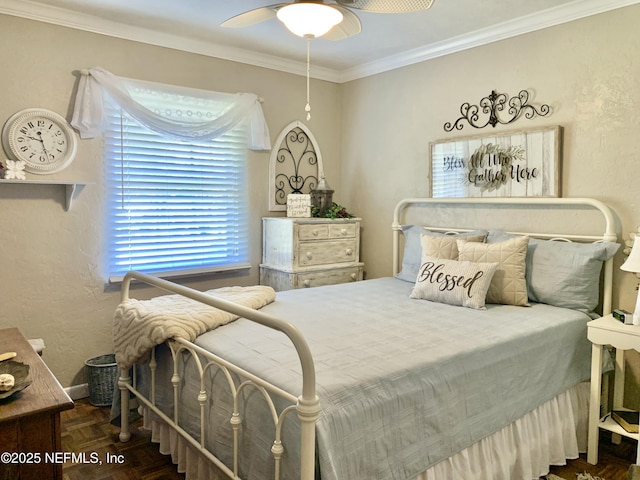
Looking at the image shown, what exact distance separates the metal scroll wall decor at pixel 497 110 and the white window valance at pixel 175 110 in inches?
60.5

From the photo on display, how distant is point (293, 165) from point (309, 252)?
89cm

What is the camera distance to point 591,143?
9.31 ft

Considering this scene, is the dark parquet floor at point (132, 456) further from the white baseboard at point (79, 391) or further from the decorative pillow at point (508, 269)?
the decorative pillow at point (508, 269)

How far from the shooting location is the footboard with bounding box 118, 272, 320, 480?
1.36 m

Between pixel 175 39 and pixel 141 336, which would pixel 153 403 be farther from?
pixel 175 39

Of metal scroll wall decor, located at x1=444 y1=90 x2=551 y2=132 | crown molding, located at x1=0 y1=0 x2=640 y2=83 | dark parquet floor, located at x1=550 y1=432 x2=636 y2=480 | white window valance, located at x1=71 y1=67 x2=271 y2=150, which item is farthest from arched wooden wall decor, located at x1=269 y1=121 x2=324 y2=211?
dark parquet floor, located at x1=550 y1=432 x2=636 y2=480

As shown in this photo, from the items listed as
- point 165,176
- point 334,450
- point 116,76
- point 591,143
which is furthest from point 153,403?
point 591,143

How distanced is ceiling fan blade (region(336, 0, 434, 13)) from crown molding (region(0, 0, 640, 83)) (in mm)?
1345

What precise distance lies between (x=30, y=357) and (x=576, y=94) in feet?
10.2

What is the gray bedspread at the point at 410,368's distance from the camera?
157cm

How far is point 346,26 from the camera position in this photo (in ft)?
7.75

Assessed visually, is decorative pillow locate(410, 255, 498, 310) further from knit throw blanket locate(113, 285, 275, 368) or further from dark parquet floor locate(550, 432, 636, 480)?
knit throw blanket locate(113, 285, 275, 368)

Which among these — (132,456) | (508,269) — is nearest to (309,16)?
(508,269)

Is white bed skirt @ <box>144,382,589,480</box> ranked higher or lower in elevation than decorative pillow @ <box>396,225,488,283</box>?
lower
